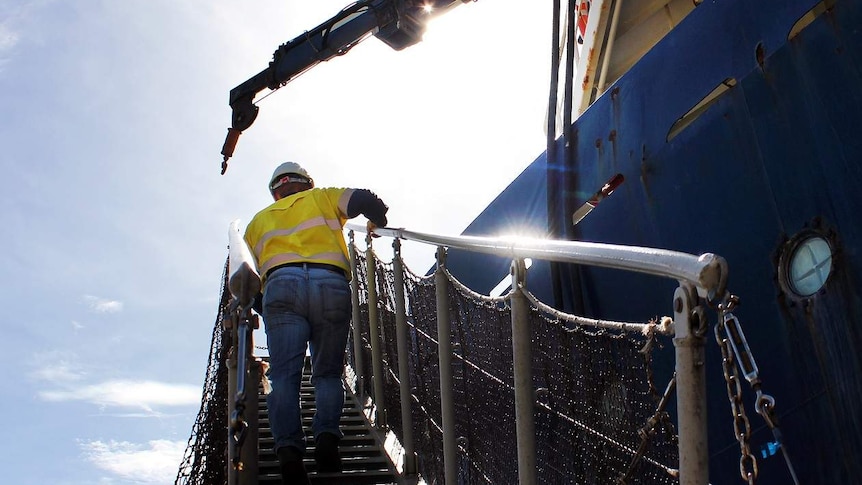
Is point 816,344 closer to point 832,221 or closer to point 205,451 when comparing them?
point 832,221

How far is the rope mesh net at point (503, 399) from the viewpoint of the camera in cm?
217

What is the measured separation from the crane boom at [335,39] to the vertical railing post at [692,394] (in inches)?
299

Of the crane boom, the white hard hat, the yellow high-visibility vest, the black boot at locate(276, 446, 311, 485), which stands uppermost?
the crane boom

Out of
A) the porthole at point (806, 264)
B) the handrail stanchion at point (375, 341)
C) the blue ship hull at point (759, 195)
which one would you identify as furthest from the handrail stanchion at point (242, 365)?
the porthole at point (806, 264)

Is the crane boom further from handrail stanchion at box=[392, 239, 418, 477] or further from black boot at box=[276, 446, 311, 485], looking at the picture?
black boot at box=[276, 446, 311, 485]

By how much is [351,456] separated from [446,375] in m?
1.25

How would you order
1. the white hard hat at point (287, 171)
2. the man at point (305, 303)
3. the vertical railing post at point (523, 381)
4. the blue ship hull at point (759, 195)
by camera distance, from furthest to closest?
1. the white hard hat at point (287, 171)
2. the man at point (305, 303)
3. the blue ship hull at point (759, 195)
4. the vertical railing post at point (523, 381)

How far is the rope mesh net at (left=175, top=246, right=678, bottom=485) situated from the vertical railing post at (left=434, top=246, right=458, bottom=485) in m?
0.05

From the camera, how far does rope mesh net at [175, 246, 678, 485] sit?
2168mm

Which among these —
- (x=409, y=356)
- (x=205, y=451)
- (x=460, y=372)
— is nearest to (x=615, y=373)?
(x=460, y=372)

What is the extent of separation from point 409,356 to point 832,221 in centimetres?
200

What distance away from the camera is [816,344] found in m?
3.14

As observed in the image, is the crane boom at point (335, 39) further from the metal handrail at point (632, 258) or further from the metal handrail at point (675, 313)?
the metal handrail at point (632, 258)

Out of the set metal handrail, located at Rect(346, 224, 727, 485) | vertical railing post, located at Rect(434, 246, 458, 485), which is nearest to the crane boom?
vertical railing post, located at Rect(434, 246, 458, 485)
